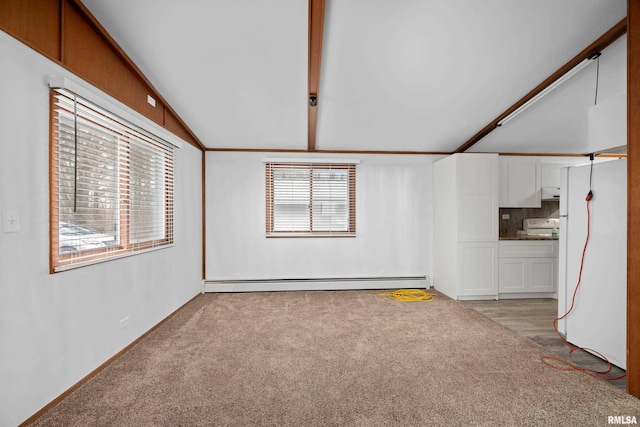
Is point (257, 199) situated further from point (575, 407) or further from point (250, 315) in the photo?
point (575, 407)

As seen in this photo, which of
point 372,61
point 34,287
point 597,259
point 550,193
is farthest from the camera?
point 550,193

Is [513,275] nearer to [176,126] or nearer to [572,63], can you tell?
[572,63]

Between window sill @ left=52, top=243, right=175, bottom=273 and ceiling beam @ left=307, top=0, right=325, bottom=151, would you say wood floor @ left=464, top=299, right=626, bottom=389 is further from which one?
Result: window sill @ left=52, top=243, right=175, bottom=273

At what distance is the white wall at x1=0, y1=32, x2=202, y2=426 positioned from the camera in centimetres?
170

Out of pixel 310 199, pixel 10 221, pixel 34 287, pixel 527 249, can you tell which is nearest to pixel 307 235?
pixel 310 199

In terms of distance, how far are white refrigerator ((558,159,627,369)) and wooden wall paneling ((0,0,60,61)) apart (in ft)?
14.3

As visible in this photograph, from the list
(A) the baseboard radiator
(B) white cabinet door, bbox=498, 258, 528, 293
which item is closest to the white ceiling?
(B) white cabinet door, bbox=498, 258, 528, 293

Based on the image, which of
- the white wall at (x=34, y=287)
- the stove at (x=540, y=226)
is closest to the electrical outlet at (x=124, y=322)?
the white wall at (x=34, y=287)

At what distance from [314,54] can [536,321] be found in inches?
153

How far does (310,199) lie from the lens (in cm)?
501

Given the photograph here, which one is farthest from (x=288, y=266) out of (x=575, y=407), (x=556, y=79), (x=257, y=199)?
(x=556, y=79)

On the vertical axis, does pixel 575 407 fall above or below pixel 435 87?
below

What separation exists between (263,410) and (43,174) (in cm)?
211

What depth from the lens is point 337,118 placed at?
3949mm
